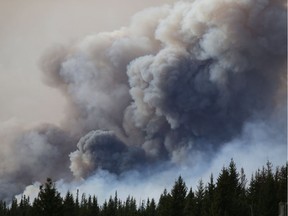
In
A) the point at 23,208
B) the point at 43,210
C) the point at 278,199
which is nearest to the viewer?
the point at 43,210

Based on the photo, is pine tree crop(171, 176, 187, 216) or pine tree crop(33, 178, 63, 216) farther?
pine tree crop(171, 176, 187, 216)

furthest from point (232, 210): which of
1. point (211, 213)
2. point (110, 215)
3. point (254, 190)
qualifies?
point (110, 215)

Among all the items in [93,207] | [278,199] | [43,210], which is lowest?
[43,210]

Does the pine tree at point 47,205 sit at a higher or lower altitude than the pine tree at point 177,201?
Answer: lower

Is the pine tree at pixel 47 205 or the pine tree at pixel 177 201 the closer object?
the pine tree at pixel 47 205

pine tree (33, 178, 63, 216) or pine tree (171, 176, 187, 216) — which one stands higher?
pine tree (171, 176, 187, 216)

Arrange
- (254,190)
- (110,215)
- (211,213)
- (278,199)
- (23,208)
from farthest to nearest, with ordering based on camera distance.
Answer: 1. (23,208)
2. (110,215)
3. (254,190)
4. (278,199)
5. (211,213)

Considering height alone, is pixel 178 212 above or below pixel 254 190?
below

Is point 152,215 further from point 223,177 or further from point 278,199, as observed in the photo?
point 223,177

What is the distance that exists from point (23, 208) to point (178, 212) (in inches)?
3220

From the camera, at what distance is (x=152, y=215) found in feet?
354

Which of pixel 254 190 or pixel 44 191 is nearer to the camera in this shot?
pixel 44 191

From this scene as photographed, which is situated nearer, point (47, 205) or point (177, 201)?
point (47, 205)

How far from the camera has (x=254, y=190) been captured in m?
79.4
